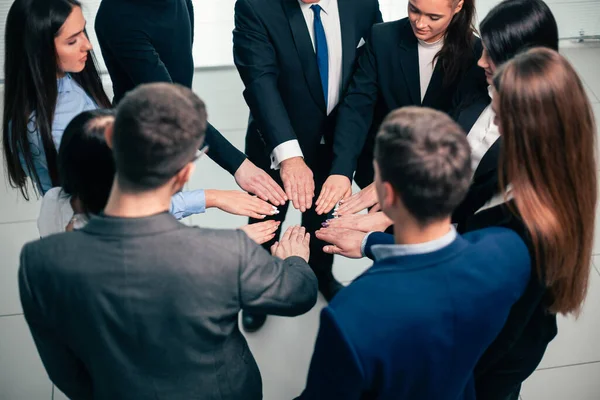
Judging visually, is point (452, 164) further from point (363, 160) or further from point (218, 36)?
point (218, 36)

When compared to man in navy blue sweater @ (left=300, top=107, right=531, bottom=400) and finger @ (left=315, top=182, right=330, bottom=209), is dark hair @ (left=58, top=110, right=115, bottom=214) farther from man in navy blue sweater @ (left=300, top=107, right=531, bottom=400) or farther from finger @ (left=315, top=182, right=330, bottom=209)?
finger @ (left=315, top=182, right=330, bottom=209)

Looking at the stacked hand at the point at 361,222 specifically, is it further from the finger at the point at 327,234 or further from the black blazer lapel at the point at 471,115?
the black blazer lapel at the point at 471,115

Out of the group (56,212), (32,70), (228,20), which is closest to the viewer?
(56,212)

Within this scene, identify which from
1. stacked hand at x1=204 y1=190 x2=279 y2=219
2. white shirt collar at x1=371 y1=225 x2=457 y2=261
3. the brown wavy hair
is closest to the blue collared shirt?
white shirt collar at x1=371 y1=225 x2=457 y2=261

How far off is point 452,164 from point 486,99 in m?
0.86

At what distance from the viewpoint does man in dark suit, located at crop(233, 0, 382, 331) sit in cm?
219

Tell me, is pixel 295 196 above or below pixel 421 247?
below

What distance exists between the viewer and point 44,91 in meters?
1.93

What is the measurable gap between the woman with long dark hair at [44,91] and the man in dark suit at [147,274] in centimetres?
74

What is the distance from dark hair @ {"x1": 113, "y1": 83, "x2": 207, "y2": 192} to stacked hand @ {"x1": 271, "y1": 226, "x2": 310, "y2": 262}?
2.00ft

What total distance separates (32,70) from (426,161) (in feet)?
4.25

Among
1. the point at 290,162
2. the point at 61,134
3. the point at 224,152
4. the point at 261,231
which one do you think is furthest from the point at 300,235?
the point at 61,134

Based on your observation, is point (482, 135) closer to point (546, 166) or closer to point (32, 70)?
point (546, 166)

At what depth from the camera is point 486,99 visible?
196cm
